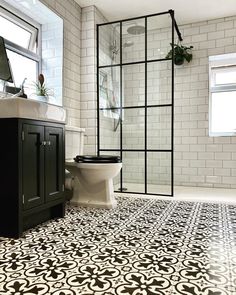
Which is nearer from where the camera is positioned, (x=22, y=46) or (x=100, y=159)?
(x=100, y=159)

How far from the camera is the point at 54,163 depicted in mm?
1946

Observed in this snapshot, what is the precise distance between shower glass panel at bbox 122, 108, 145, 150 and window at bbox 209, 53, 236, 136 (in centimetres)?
118

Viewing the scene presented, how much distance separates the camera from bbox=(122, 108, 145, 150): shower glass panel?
316 cm

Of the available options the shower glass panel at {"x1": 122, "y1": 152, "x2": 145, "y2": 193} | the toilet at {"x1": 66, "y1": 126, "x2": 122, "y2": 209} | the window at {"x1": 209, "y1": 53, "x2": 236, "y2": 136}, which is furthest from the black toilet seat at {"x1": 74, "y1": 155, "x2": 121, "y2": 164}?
the window at {"x1": 209, "y1": 53, "x2": 236, "y2": 136}

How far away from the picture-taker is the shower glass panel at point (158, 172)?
306cm

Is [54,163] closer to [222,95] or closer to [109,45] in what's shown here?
[109,45]

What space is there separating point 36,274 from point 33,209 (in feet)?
2.01

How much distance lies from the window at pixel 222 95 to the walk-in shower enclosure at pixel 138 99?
Answer: 3.08 feet

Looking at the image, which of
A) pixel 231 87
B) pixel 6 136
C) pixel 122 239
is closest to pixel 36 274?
pixel 122 239

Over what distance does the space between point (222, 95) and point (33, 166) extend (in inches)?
118

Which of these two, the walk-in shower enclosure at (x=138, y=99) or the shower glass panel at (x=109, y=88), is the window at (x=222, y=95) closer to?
the walk-in shower enclosure at (x=138, y=99)

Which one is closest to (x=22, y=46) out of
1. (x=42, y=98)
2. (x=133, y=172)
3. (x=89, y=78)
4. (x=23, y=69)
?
(x=23, y=69)

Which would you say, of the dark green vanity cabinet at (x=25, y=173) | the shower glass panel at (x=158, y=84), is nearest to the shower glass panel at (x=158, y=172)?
the shower glass panel at (x=158, y=84)

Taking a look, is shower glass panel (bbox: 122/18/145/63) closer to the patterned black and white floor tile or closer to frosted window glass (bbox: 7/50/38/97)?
frosted window glass (bbox: 7/50/38/97)
